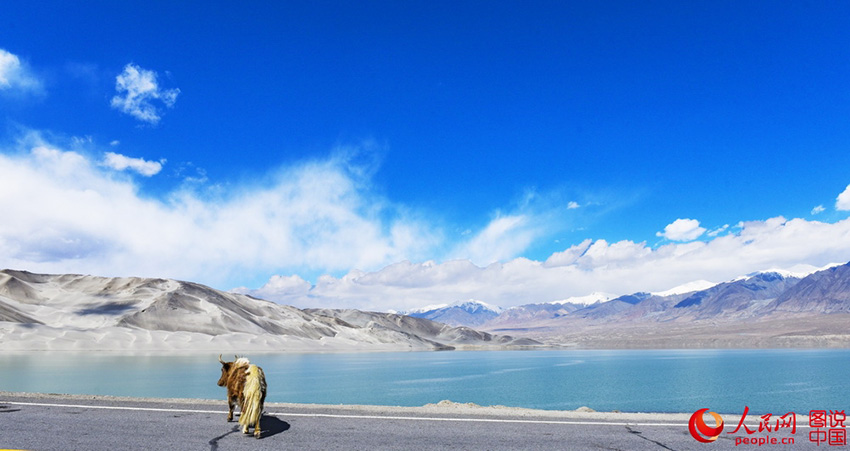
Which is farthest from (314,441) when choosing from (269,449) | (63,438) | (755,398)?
(755,398)

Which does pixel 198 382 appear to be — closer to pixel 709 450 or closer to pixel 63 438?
pixel 63 438

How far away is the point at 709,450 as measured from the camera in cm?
1231

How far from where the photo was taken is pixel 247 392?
13727 millimetres

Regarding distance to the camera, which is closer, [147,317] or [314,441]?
[314,441]

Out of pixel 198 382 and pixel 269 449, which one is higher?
pixel 269 449

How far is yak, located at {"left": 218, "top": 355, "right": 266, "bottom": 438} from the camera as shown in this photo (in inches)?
526

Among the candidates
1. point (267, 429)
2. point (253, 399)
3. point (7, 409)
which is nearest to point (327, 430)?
point (267, 429)

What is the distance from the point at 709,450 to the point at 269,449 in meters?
10.3


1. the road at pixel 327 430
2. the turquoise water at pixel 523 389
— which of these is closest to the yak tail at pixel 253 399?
the road at pixel 327 430

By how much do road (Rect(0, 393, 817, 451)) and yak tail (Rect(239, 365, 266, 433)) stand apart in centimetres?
45

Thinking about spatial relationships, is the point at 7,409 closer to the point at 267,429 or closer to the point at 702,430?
the point at 267,429

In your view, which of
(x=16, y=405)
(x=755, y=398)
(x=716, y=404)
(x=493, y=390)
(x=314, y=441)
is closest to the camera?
(x=314, y=441)

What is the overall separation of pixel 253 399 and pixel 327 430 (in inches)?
85.4

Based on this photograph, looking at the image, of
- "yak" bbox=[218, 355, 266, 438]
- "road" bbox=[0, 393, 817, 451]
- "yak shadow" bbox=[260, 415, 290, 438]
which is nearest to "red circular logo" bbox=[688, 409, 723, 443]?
"road" bbox=[0, 393, 817, 451]
